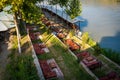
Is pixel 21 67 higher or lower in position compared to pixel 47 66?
higher

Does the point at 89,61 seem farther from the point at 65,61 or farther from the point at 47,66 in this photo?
the point at 47,66

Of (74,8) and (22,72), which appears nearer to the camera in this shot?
A: (22,72)

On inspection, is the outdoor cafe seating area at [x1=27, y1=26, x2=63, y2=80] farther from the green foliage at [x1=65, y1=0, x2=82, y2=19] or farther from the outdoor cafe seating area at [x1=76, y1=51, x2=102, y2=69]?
the green foliage at [x1=65, y1=0, x2=82, y2=19]

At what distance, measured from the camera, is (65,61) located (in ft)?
79.7

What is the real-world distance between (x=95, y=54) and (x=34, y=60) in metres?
7.41

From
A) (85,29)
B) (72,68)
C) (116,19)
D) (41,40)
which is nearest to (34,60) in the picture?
(72,68)

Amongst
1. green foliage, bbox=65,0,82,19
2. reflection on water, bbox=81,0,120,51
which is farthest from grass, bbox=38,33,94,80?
reflection on water, bbox=81,0,120,51

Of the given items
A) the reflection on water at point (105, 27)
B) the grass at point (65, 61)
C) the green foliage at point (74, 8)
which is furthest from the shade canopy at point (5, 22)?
the reflection on water at point (105, 27)

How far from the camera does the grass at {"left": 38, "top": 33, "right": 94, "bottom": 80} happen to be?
20688 millimetres

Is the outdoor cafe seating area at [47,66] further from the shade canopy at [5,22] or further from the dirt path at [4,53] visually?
the shade canopy at [5,22]

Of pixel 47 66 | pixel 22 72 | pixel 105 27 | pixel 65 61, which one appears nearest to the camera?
pixel 22 72

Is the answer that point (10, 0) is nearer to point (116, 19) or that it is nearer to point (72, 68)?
point (72, 68)

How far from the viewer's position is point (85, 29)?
47281 millimetres

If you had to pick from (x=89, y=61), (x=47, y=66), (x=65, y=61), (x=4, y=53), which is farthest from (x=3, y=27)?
(x=89, y=61)
